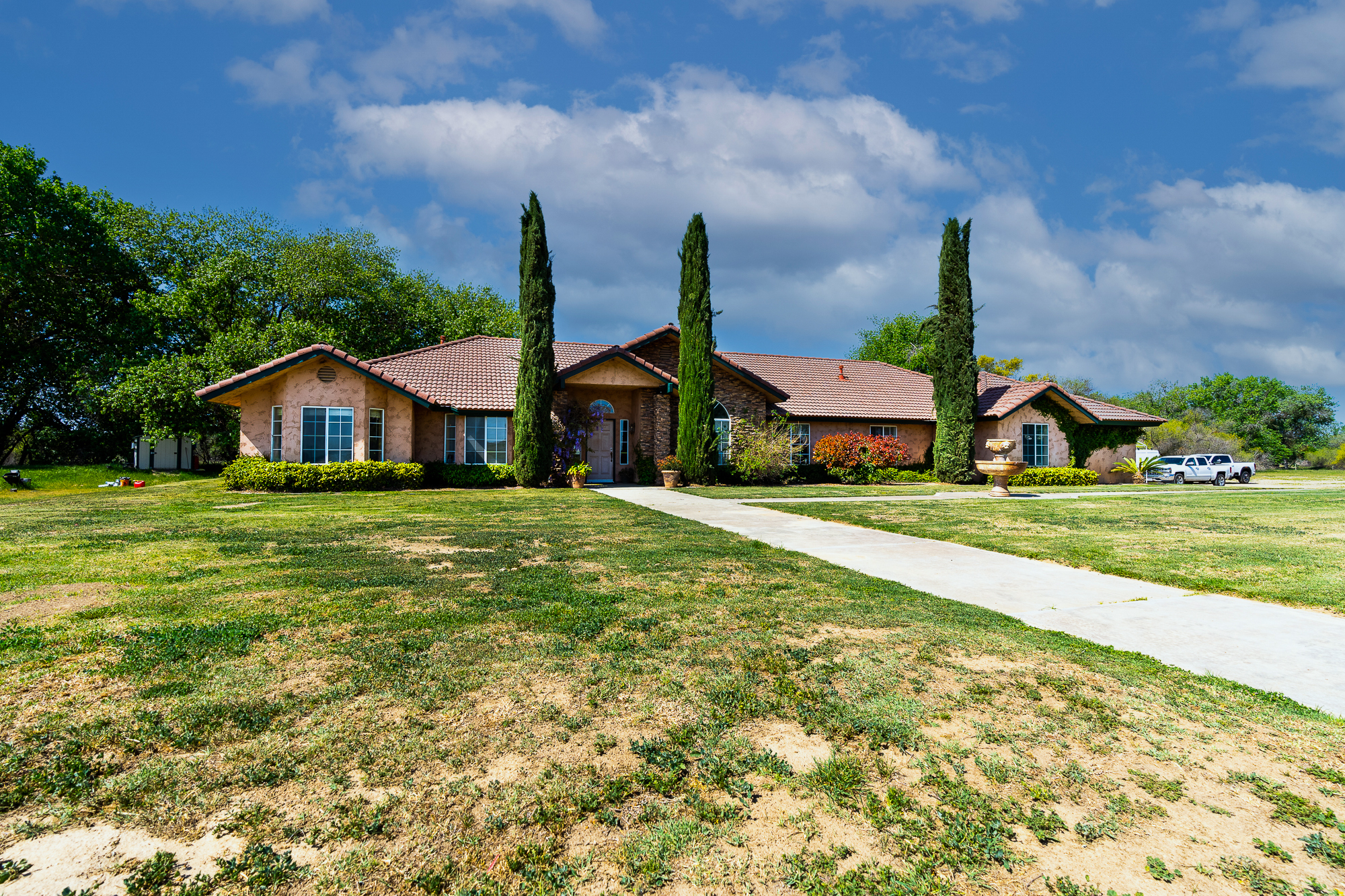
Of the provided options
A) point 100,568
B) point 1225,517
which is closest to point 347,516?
point 100,568

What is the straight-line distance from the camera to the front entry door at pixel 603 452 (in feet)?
76.3

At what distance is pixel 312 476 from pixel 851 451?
1811 cm

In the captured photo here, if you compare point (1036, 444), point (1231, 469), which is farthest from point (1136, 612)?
point (1231, 469)

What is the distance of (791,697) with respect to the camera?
11.2ft

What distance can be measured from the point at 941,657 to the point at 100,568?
7.69m

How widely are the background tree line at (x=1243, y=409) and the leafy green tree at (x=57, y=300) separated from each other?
46124 mm

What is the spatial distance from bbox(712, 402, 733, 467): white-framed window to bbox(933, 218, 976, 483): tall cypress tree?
30.1 feet

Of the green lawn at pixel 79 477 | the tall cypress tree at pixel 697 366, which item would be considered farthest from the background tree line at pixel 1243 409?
the green lawn at pixel 79 477

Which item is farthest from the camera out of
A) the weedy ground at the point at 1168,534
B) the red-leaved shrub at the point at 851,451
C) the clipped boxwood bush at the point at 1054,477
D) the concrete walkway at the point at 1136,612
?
the clipped boxwood bush at the point at 1054,477

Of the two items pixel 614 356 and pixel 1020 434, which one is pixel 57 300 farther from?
pixel 1020 434

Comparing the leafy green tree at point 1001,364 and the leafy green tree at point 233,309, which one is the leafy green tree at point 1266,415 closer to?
the leafy green tree at point 1001,364

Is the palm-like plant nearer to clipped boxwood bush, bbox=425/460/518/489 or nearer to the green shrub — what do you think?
the green shrub

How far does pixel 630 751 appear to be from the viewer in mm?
2836

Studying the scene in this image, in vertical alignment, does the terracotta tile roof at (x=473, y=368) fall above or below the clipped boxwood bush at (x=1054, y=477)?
above
